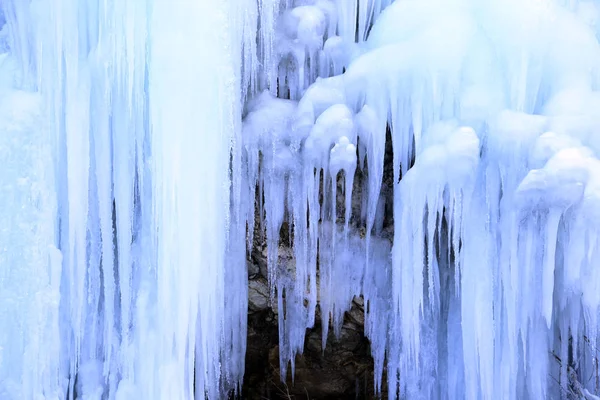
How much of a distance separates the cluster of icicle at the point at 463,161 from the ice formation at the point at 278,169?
12 mm

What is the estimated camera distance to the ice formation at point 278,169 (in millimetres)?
3852

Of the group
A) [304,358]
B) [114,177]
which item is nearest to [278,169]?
[114,177]

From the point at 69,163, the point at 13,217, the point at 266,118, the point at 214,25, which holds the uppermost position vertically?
the point at 214,25

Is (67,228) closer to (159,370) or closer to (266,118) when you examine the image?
(159,370)

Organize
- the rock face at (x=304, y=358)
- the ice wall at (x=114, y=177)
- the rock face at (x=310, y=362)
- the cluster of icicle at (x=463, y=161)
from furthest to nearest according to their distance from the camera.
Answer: the rock face at (x=310, y=362) < the rock face at (x=304, y=358) < the cluster of icicle at (x=463, y=161) < the ice wall at (x=114, y=177)

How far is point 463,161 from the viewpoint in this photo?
3.96 metres

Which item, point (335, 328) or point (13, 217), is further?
point (335, 328)

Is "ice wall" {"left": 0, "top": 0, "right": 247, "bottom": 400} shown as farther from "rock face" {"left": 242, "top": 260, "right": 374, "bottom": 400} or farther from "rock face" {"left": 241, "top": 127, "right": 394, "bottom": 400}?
"rock face" {"left": 242, "top": 260, "right": 374, "bottom": 400}

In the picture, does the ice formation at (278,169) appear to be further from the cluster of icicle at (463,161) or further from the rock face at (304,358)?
the rock face at (304,358)

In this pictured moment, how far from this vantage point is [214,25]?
3.90 m

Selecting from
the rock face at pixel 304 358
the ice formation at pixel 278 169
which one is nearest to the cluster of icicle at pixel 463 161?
the ice formation at pixel 278 169

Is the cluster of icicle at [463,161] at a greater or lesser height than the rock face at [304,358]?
greater

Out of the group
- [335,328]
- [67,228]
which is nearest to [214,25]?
[67,228]

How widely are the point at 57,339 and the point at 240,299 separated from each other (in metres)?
1.26
